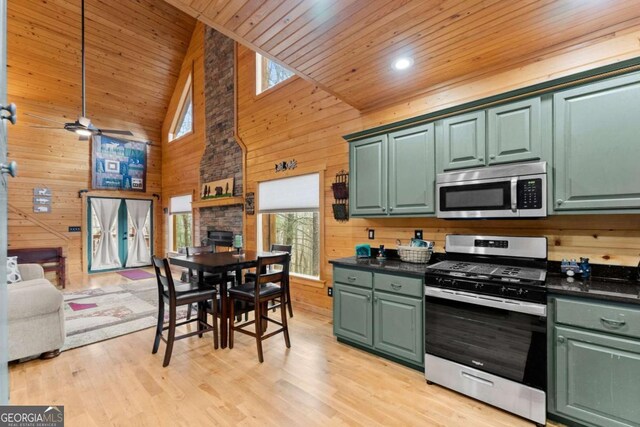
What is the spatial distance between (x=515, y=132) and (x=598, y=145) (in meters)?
0.51

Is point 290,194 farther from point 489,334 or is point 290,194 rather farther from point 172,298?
point 489,334

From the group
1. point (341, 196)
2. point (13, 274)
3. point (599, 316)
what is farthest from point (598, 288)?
point (13, 274)

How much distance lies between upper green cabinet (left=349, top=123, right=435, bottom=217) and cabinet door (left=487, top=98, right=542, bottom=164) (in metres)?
0.51

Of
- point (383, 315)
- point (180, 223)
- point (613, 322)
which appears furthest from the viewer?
point (180, 223)

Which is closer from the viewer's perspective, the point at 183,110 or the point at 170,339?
the point at 170,339

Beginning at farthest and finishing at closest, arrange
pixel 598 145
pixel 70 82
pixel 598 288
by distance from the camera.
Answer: pixel 70 82
pixel 598 145
pixel 598 288

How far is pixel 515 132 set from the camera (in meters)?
2.31

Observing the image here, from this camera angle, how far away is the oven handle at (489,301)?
1.94 metres

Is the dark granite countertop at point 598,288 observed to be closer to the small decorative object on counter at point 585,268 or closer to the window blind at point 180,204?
the small decorative object on counter at point 585,268

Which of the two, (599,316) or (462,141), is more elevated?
(462,141)

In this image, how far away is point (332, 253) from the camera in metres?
4.00

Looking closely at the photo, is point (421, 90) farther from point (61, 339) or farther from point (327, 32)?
point (61, 339)

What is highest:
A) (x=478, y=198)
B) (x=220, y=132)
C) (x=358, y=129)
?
(x=220, y=132)

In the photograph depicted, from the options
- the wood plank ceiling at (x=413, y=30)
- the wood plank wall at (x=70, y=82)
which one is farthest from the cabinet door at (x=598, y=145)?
the wood plank wall at (x=70, y=82)
